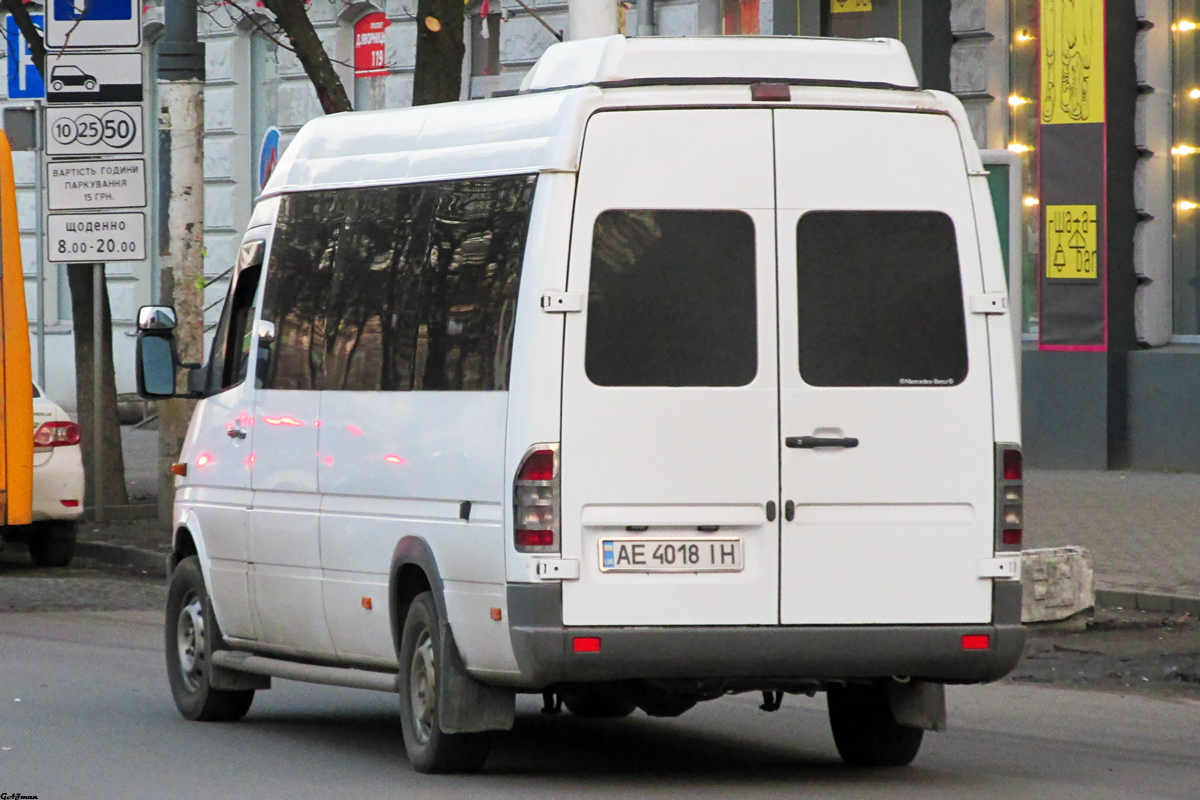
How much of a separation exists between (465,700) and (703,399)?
4.03ft

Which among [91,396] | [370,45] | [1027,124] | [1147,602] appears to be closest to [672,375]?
[1147,602]

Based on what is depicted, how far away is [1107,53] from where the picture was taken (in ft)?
64.1

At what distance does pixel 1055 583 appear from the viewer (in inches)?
472

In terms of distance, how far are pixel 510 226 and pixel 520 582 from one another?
45.8 inches

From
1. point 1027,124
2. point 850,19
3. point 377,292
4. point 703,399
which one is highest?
point 850,19

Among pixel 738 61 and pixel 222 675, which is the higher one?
pixel 738 61

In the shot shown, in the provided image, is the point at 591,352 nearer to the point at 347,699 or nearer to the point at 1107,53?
the point at 347,699

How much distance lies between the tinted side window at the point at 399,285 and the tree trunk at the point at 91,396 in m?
9.65

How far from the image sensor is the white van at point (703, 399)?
7184mm

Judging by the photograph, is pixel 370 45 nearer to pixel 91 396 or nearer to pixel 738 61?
pixel 91 396

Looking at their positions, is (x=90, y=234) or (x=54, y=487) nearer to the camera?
(x=54, y=487)

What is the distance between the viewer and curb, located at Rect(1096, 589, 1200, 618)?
39.5 feet

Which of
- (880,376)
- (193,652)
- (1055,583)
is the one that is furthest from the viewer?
(1055,583)

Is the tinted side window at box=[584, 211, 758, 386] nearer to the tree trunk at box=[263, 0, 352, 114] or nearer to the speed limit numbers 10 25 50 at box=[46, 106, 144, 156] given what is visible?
the tree trunk at box=[263, 0, 352, 114]
